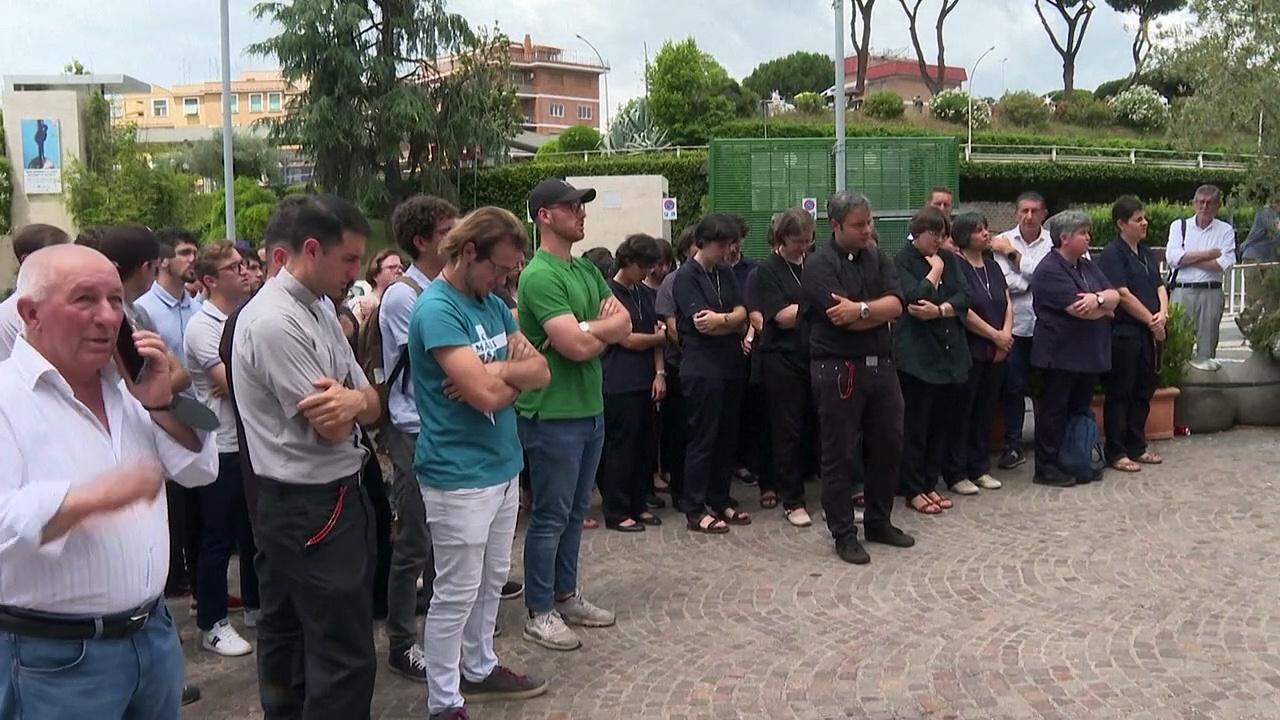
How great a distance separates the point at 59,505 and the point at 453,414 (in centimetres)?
179

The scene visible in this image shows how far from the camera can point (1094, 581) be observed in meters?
5.41

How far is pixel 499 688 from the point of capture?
420cm

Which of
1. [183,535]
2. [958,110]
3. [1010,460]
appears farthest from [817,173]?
[958,110]

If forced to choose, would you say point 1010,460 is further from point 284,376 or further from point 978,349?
point 284,376

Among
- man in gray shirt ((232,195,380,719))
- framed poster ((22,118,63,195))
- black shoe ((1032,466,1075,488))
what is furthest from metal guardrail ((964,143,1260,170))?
man in gray shirt ((232,195,380,719))

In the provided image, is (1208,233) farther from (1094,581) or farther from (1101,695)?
(1101,695)

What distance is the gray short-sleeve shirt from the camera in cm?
312

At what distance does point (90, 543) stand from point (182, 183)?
39108mm

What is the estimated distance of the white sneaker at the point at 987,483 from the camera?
7.42 meters

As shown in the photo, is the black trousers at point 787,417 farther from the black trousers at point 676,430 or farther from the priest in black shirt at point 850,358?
the priest in black shirt at point 850,358

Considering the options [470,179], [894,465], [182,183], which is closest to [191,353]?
[894,465]

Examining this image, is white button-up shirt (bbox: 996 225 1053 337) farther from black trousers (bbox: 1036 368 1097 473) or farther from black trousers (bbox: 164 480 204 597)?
black trousers (bbox: 164 480 204 597)

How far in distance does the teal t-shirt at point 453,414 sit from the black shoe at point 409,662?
100 centimetres

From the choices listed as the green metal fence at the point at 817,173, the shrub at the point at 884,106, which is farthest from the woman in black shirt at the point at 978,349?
the shrub at the point at 884,106
